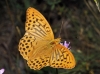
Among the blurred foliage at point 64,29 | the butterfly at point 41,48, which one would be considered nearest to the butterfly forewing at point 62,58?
the butterfly at point 41,48

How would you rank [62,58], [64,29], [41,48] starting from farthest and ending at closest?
1. [64,29]
2. [41,48]
3. [62,58]

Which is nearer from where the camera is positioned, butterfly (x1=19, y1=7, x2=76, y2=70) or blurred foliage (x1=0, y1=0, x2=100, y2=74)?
butterfly (x1=19, y1=7, x2=76, y2=70)

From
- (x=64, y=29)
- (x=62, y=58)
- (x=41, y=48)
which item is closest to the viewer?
(x=62, y=58)

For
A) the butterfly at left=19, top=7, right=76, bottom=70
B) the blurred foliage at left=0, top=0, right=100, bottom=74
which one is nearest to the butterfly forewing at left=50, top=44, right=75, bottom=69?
the butterfly at left=19, top=7, right=76, bottom=70

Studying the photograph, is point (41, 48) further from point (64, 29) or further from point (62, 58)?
point (64, 29)

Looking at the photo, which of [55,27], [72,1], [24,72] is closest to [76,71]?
[24,72]

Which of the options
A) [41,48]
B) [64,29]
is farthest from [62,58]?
[64,29]

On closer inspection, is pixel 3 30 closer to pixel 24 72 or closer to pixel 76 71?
pixel 24 72

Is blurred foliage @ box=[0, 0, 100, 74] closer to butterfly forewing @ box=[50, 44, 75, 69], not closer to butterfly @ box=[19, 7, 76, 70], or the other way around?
butterfly @ box=[19, 7, 76, 70]
